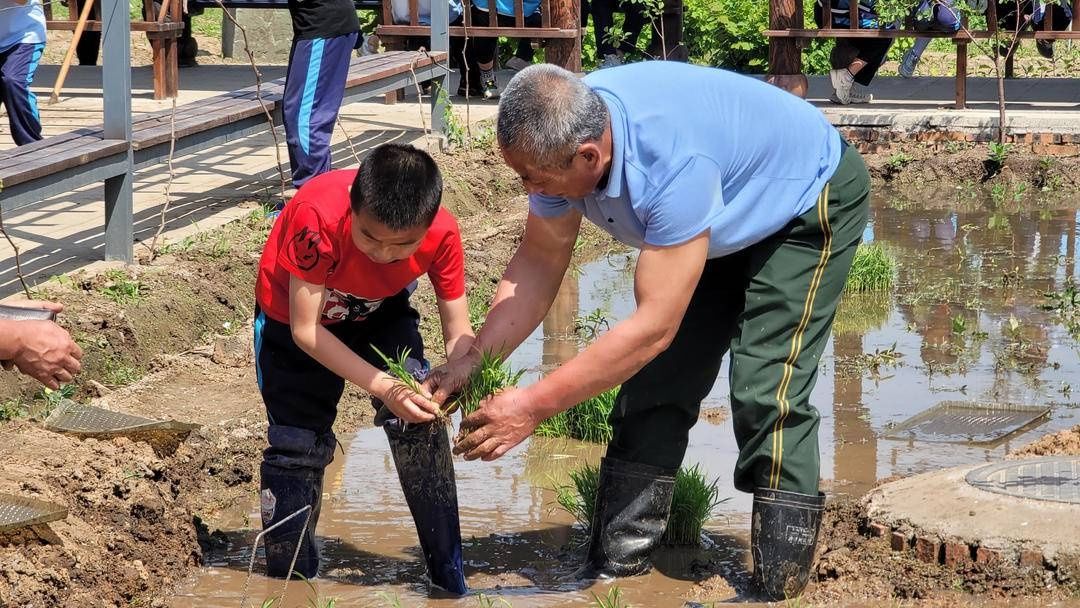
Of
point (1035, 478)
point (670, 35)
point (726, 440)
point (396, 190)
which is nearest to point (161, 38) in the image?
point (670, 35)

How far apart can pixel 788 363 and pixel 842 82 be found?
8.34 meters

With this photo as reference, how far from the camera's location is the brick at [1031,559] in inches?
150

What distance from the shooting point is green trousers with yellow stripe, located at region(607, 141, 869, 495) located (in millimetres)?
3881

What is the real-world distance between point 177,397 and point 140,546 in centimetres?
132

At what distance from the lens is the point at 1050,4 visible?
36.1 ft

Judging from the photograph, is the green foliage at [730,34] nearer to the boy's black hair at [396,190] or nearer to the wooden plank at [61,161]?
the wooden plank at [61,161]

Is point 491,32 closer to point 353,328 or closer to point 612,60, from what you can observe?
point 612,60

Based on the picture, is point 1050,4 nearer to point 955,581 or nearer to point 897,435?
point 897,435

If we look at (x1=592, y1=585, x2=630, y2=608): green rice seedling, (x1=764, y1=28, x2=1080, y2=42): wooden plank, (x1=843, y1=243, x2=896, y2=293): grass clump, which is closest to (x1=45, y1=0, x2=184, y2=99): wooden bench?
(x1=764, y1=28, x2=1080, y2=42): wooden plank

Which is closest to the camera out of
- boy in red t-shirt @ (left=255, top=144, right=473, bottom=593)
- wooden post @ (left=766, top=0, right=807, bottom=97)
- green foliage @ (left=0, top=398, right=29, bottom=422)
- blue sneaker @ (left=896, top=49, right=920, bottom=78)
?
boy in red t-shirt @ (left=255, top=144, right=473, bottom=593)

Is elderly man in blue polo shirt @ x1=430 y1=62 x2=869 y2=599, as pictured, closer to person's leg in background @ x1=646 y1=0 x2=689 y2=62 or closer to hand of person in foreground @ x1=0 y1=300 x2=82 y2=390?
hand of person in foreground @ x1=0 y1=300 x2=82 y2=390

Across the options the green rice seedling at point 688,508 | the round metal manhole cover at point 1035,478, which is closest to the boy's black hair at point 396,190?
the green rice seedling at point 688,508

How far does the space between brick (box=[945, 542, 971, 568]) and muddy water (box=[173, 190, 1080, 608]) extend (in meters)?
0.63

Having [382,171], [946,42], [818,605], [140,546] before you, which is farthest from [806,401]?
[946,42]
